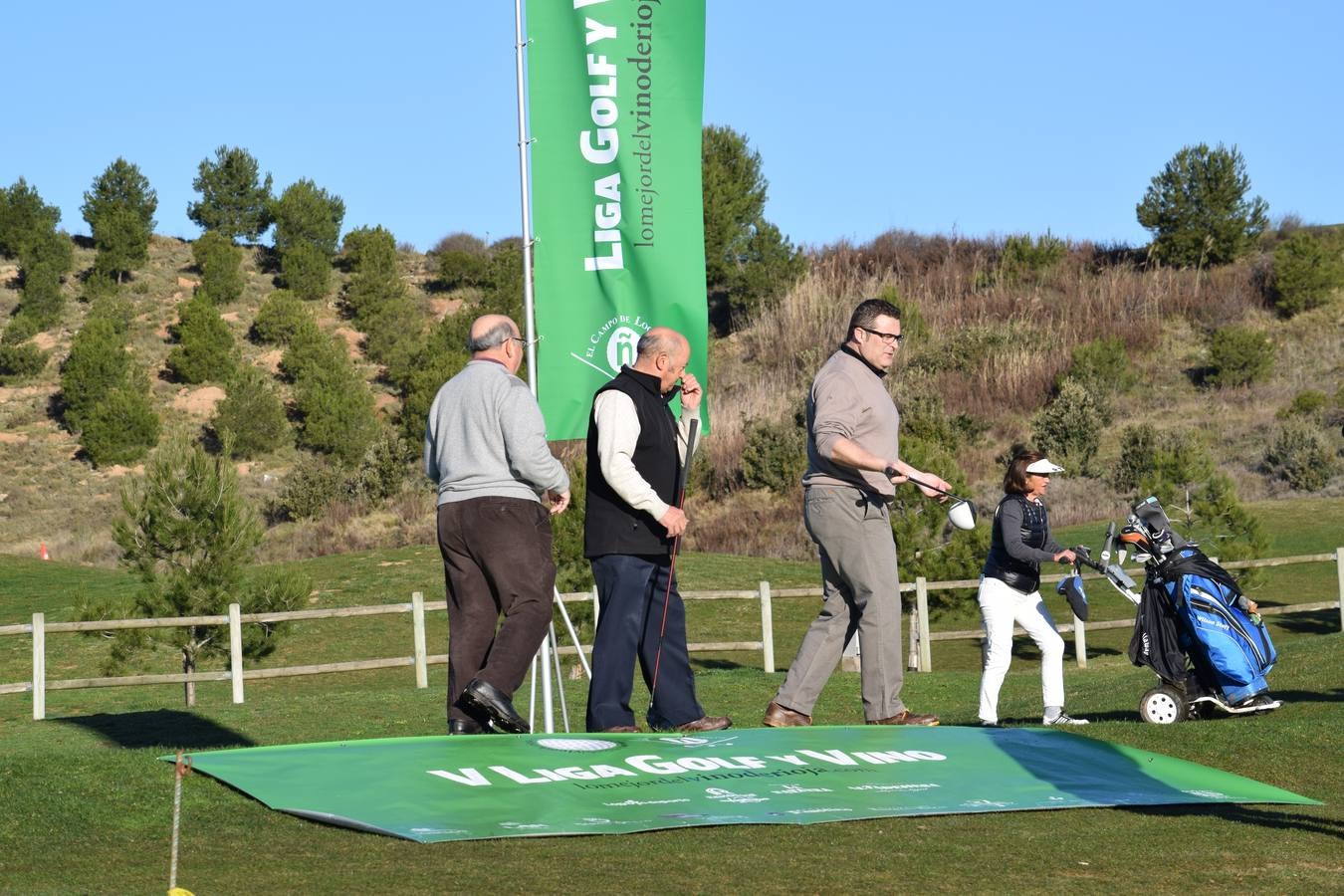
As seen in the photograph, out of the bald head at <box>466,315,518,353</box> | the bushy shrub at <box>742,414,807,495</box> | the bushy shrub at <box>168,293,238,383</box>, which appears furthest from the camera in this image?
the bushy shrub at <box>168,293,238,383</box>

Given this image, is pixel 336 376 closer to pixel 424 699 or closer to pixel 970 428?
pixel 970 428

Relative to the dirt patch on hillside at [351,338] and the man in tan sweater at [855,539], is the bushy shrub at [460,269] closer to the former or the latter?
the dirt patch on hillside at [351,338]

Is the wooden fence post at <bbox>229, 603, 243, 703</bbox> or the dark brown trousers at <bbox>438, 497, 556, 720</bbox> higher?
the dark brown trousers at <bbox>438, 497, 556, 720</bbox>

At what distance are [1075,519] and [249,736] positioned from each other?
1165 inches

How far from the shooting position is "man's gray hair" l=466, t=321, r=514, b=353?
713 cm

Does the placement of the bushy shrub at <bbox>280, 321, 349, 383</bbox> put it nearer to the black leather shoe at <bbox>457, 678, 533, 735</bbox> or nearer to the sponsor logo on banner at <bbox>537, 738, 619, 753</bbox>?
the black leather shoe at <bbox>457, 678, 533, 735</bbox>

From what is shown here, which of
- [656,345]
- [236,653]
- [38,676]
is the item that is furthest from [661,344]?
[38,676]

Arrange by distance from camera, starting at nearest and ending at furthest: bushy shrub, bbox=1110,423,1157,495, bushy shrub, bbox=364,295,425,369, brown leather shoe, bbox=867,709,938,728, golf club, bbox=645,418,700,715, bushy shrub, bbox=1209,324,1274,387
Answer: golf club, bbox=645,418,700,715 → brown leather shoe, bbox=867,709,938,728 → bushy shrub, bbox=1110,423,1157,495 → bushy shrub, bbox=1209,324,1274,387 → bushy shrub, bbox=364,295,425,369

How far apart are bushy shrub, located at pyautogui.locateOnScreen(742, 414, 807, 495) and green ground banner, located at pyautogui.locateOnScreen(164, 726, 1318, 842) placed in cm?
3856

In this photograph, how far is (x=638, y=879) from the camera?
4.55 meters

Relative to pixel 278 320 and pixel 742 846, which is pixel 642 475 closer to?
pixel 742 846

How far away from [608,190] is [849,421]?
2516 mm

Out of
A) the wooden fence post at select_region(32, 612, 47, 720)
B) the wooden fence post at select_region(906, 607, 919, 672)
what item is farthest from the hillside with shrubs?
the wooden fence post at select_region(32, 612, 47, 720)

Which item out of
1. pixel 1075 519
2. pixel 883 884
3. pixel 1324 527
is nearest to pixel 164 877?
pixel 883 884
